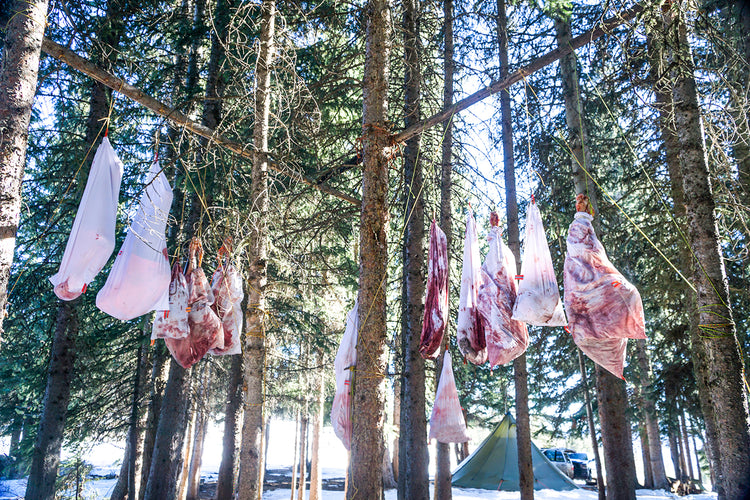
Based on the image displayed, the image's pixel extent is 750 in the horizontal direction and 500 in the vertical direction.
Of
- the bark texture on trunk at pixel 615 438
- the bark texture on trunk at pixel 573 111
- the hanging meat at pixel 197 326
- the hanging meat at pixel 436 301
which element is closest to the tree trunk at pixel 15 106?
the hanging meat at pixel 197 326

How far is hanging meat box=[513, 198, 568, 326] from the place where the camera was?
4.20m

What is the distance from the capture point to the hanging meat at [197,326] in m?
4.84

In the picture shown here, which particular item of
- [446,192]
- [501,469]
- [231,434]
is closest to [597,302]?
[446,192]

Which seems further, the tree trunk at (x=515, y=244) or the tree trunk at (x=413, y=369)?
the tree trunk at (x=413, y=369)

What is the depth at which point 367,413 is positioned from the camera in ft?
12.4

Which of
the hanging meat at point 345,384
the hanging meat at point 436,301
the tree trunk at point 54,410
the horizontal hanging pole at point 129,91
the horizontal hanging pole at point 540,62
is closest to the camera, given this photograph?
the horizontal hanging pole at point 540,62

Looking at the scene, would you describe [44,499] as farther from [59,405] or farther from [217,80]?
[217,80]

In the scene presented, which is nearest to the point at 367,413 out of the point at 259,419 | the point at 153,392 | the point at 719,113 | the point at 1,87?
the point at 259,419

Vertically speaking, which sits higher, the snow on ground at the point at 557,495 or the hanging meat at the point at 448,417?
the hanging meat at the point at 448,417

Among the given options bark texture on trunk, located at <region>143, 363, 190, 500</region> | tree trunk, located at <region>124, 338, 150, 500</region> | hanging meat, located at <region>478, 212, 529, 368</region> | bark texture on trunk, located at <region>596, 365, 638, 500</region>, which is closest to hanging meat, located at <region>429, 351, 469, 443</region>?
bark texture on trunk, located at <region>596, 365, 638, 500</region>

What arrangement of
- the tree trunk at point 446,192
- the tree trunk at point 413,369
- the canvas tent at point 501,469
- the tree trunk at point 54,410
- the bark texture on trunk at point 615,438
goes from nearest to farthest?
the bark texture on trunk at point 615,438
the tree trunk at point 54,410
the tree trunk at point 413,369
the tree trunk at point 446,192
the canvas tent at point 501,469

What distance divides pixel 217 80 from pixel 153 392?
21.1ft

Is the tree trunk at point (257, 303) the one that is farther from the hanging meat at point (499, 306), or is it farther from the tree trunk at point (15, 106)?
the hanging meat at point (499, 306)

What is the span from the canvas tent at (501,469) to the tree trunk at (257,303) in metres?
10.9
